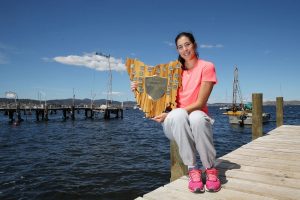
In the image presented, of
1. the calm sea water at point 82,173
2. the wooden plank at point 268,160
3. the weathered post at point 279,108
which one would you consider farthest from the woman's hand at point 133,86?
the weathered post at point 279,108

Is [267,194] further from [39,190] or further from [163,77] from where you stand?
[39,190]

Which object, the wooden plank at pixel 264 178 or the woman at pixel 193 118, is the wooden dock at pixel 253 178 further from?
the woman at pixel 193 118

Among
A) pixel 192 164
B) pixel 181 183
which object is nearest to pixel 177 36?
pixel 192 164

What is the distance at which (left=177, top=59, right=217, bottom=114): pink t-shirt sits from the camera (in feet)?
11.1

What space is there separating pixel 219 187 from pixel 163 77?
151 cm

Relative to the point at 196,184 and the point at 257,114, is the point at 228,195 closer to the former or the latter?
the point at 196,184

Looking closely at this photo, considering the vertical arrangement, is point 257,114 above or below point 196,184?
above

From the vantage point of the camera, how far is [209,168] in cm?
320

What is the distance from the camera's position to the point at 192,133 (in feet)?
10.5

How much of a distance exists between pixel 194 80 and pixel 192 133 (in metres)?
0.71

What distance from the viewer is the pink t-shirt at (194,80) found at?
340 centimetres

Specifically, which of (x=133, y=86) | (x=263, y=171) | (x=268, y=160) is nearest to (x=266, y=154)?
(x=268, y=160)

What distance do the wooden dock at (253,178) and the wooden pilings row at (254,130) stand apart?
16.2 inches

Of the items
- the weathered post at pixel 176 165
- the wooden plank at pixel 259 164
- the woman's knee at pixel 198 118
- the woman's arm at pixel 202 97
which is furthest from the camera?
the wooden plank at pixel 259 164
